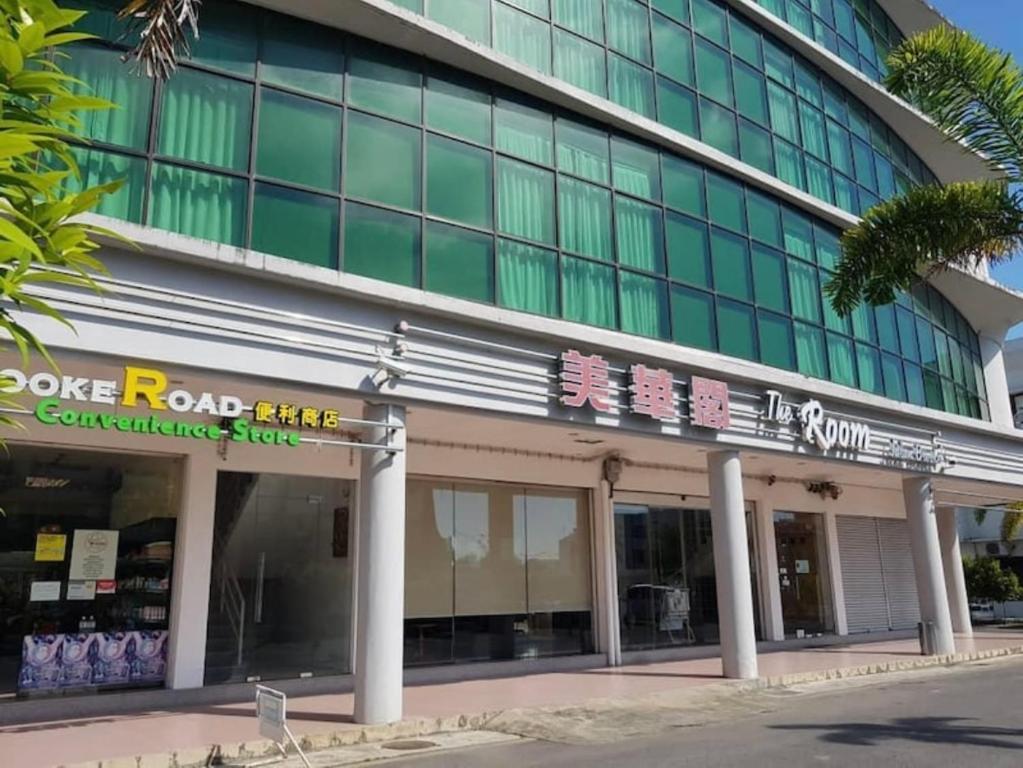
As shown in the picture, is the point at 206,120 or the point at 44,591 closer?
the point at 206,120

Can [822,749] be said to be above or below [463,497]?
below

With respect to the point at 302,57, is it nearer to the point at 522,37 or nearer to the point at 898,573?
the point at 522,37

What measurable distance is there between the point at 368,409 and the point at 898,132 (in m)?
19.9

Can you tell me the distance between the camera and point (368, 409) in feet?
37.2

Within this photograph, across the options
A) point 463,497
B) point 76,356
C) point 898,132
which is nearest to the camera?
point 76,356

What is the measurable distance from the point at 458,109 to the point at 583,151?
8.84 ft

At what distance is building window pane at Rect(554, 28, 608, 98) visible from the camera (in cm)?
1480

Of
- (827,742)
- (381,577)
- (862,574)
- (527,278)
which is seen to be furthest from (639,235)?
(862,574)

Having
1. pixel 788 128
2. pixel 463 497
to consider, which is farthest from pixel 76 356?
pixel 788 128

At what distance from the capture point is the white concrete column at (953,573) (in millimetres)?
24875

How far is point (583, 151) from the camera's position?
48.7ft

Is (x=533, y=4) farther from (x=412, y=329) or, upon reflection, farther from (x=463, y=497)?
(x=463, y=497)

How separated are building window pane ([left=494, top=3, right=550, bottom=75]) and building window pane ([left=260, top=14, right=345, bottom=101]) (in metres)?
3.02

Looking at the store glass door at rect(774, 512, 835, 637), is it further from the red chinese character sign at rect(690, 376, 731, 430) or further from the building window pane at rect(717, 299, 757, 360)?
the red chinese character sign at rect(690, 376, 731, 430)
